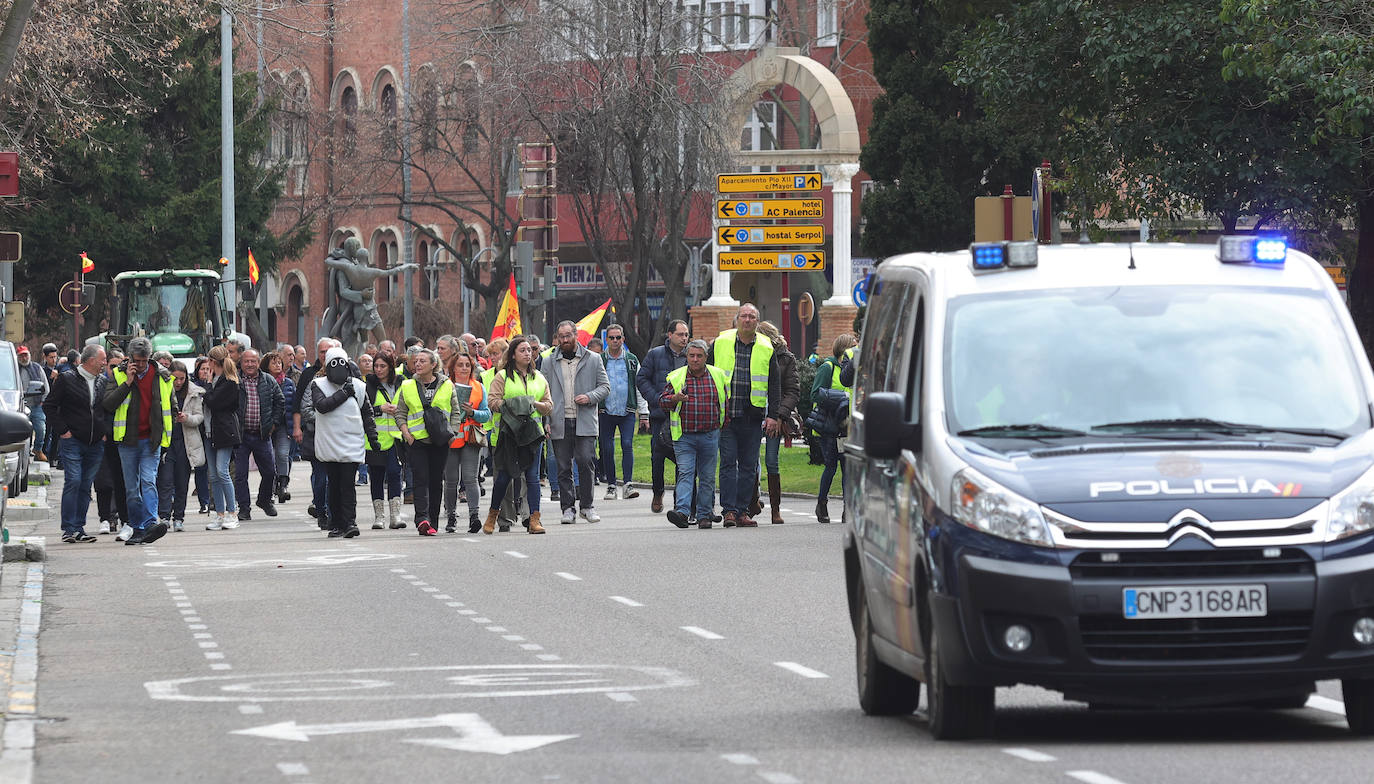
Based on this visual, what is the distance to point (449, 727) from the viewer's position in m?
10.6

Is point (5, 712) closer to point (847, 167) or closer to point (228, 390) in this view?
point (228, 390)

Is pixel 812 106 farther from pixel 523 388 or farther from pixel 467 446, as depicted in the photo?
pixel 523 388

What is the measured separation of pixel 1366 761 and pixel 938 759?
1428 millimetres

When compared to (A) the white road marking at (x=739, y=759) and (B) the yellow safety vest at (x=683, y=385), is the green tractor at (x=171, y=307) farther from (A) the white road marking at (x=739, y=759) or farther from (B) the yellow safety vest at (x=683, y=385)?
(A) the white road marking at (x=739, y=759)

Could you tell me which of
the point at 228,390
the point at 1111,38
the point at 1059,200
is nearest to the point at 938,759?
the point at 228,390

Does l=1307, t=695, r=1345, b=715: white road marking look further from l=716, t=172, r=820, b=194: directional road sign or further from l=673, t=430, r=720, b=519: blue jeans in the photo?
l=716, t=172, r=820, b=194: directional road sign

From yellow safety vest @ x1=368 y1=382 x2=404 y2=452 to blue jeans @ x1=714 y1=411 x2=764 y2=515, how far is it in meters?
2.76

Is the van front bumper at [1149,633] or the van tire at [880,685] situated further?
the van tire at [880,685]

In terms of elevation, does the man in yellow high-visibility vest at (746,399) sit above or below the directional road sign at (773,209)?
below

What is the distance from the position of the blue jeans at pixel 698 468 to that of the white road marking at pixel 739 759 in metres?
14.3

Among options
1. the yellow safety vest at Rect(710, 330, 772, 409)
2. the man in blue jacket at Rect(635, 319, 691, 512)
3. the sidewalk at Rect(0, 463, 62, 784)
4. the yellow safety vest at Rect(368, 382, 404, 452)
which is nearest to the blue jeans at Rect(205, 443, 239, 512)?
the sidewalk at Rect(0, 463, 62, 784)

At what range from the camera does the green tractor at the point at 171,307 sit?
45656 mm

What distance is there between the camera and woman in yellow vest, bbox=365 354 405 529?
24719 mm

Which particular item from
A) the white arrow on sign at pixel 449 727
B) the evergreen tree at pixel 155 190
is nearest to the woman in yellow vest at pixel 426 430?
the white arrow on sign at pixel 449 727
